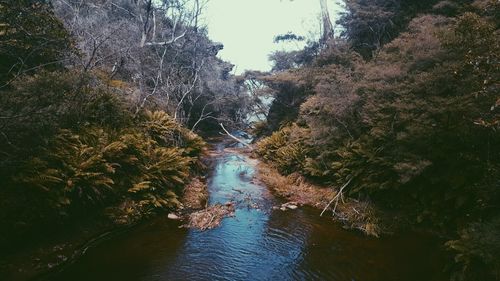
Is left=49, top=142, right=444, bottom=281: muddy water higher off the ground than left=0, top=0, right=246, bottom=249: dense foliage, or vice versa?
left=0, top=0, right=246, bottom=249: dense foliage

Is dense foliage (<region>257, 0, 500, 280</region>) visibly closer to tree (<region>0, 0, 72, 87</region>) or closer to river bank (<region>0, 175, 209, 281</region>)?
river bank (<region>0, 175, 209, 281</region>)

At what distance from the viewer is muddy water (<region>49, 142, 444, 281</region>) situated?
8672 millimetres

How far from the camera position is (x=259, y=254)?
999cm

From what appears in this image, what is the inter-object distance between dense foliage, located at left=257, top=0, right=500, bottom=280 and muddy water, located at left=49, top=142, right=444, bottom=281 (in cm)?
151

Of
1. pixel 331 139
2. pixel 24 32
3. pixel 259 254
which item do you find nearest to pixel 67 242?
pixel 259 254

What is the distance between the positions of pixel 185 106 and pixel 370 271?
90.4 ft

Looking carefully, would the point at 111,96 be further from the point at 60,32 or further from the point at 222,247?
the point at 222,247

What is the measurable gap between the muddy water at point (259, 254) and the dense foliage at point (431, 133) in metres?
1.51

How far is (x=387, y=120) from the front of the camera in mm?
13328

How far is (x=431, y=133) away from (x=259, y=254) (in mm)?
6864

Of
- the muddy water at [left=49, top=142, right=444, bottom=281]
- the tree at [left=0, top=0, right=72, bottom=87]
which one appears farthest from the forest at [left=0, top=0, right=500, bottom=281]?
the muddy water at [left=49, top=142, right=444, bottom=281]

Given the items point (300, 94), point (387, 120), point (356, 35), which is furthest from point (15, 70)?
point (356, 35)

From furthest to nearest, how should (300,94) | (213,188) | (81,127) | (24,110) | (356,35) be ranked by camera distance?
(300,94), (356,35), (213,188), (81,127), (24,110)

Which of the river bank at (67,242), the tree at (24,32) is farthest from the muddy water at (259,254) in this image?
the tree at (24,32)
